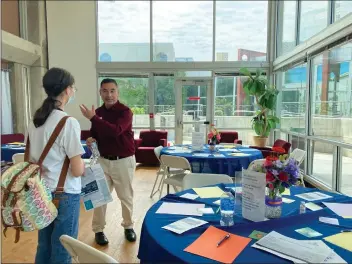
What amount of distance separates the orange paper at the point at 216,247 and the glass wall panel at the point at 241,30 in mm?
7397

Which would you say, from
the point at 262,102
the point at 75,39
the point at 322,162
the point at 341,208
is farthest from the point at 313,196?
the point at 75,39

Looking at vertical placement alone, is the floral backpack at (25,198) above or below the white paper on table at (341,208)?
above

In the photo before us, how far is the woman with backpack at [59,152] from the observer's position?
1.65 m

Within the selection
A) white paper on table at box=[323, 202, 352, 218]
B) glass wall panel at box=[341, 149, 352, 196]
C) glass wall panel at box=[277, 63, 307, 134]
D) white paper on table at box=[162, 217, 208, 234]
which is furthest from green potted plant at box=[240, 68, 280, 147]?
white paper on table at box=[162, 217, 208, 234]

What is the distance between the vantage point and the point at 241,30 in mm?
8195

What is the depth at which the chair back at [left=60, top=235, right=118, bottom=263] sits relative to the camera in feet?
3.47

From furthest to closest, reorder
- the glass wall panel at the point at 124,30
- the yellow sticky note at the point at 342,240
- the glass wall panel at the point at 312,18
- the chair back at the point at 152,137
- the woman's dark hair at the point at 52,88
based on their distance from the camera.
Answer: the glass wall panel at the point at 124,30 < the chair back at the point at 152,137 < the glass wall panel at the point at 312,18 < the woman's dark hair at the point at 52,88 < the yellow sticky note at the point at 342,240

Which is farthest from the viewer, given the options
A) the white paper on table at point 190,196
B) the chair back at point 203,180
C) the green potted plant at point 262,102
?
the green potted plant at point 262,102

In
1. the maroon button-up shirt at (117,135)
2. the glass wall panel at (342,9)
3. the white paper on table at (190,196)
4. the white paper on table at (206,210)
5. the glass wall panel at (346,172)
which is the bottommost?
the glass wall panel at (346,172)

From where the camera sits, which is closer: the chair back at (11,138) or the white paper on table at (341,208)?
the white paper on table at (341,208)

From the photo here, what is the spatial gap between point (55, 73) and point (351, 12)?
3927mm

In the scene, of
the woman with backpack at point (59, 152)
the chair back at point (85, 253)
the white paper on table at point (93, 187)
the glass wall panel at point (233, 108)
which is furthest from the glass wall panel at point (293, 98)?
the chair back at point (85, 253)

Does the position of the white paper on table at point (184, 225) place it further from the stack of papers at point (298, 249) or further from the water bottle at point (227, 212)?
the stack of papers at point (298, 249)

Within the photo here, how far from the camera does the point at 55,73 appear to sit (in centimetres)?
172
